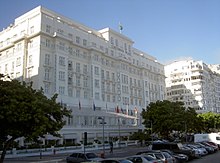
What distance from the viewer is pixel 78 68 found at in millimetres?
70750

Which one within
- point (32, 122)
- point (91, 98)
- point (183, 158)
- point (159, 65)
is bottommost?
point (183, 158)

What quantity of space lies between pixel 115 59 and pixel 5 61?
29.6 meters

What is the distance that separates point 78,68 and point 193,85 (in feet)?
250

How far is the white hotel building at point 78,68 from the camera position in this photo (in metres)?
63.0

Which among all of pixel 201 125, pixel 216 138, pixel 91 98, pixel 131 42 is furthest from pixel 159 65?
pixel 216 138

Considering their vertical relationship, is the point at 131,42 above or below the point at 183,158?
above

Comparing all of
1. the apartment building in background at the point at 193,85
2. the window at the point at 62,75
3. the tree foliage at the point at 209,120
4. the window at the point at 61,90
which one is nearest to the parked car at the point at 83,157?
the window at the point at 61,90

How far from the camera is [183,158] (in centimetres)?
3091

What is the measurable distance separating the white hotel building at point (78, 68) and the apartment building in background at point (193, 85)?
4628 centimetres

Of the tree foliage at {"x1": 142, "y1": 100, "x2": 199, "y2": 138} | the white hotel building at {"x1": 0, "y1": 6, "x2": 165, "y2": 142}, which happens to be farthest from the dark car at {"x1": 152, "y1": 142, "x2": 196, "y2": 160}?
the white hotel building at {"x1": 0, "y1": 6, "x2": 165, "y2": 142}

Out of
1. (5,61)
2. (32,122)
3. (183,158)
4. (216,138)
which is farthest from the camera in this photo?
(5,61)

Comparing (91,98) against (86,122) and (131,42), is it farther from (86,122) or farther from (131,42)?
(131,42)

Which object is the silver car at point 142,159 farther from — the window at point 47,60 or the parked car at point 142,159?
the window at point 47,60

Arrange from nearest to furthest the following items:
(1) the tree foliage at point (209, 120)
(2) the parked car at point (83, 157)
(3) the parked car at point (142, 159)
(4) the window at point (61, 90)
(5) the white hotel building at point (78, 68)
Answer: (3) the parked car at point (142, 159), (2) the parked car at point (83, 157), (5) the white hotel building at point (78, 68), (4) the window at point (61, 90), (1) the tree foliage at point (209, 120)
